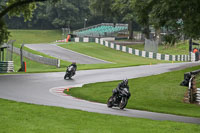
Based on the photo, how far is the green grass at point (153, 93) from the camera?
61.7ft

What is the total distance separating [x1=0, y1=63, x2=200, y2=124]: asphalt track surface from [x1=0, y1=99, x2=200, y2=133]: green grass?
7.06 feet

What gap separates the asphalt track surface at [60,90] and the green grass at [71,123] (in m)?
2.15

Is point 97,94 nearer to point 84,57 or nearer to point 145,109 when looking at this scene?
point 145,109

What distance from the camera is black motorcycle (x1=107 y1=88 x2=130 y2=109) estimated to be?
17.5 meters

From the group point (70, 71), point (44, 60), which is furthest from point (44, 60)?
point (70, 71)

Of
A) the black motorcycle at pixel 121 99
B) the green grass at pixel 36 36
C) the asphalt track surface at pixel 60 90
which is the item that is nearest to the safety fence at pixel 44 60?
the asphalt track surface at pixel 60 90

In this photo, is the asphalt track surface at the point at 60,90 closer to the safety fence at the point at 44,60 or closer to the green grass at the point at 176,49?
the safety fence at the point at 44,60

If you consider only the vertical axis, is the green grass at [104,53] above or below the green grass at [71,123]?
below

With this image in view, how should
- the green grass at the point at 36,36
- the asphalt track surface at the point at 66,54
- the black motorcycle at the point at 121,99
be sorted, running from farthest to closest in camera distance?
the green grass at the point at 36,36, the asphalt track surface at the point at 66,54, the black motorcycle at the point at 121,99

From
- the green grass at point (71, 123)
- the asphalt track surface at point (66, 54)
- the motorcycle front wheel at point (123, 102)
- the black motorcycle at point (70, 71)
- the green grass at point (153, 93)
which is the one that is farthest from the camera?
the asphalt track surface at point (66, 54)

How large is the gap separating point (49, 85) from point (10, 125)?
50.5 ft

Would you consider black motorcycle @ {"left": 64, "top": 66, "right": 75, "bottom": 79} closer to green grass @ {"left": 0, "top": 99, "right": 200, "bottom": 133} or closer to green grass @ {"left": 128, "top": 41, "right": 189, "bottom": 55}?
green grass @ {"left": 0, "top": 99, "right": 200, "bottom": 133}

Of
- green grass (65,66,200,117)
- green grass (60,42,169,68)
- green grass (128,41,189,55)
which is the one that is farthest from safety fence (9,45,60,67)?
green grass (128,41,189,55)

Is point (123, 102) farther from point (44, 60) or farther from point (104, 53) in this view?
point (104, 53)
